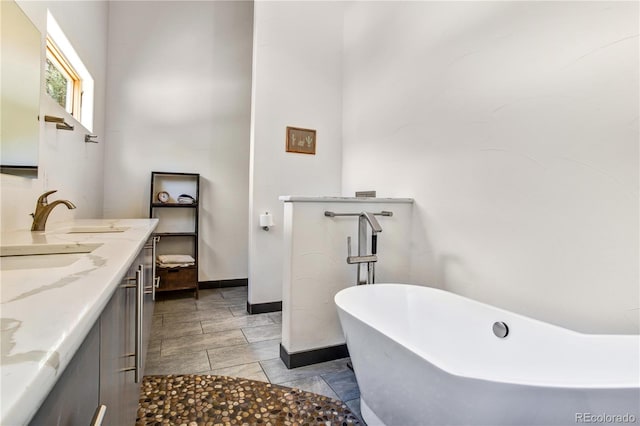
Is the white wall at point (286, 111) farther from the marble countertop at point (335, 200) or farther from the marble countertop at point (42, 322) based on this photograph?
the marble countertop at point (42, 322)

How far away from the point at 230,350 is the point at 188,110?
2.88m

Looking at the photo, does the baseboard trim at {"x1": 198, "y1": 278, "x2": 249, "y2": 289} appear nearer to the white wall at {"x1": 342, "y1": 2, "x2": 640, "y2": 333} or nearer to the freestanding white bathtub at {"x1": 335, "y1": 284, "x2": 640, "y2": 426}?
the white wall at {"x1": 342, "y1": 2, "x2": 640, "y2": 333}

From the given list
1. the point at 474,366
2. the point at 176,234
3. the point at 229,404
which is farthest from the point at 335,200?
the point at 176,234

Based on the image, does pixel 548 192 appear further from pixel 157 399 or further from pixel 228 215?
pixel 228 215

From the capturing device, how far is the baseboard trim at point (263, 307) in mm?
2996

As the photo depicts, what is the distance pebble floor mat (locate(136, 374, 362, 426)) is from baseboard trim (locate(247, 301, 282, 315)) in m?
1.11

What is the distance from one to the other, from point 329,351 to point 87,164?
2.60 meters

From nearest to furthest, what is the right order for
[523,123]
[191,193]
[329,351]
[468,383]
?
[468,383] < [523,123] < [329,351] < [191,193]

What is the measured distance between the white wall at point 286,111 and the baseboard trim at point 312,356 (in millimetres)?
1082

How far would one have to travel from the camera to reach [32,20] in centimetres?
152

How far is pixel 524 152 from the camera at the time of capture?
156cm

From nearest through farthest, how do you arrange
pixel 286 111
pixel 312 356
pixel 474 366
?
1. pixel 474 366
2. pixel 312 356
3. pixel 286 111

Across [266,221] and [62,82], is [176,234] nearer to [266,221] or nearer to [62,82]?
[266,221]

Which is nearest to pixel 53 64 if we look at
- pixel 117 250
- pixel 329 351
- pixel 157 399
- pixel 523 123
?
pixel 117 250
